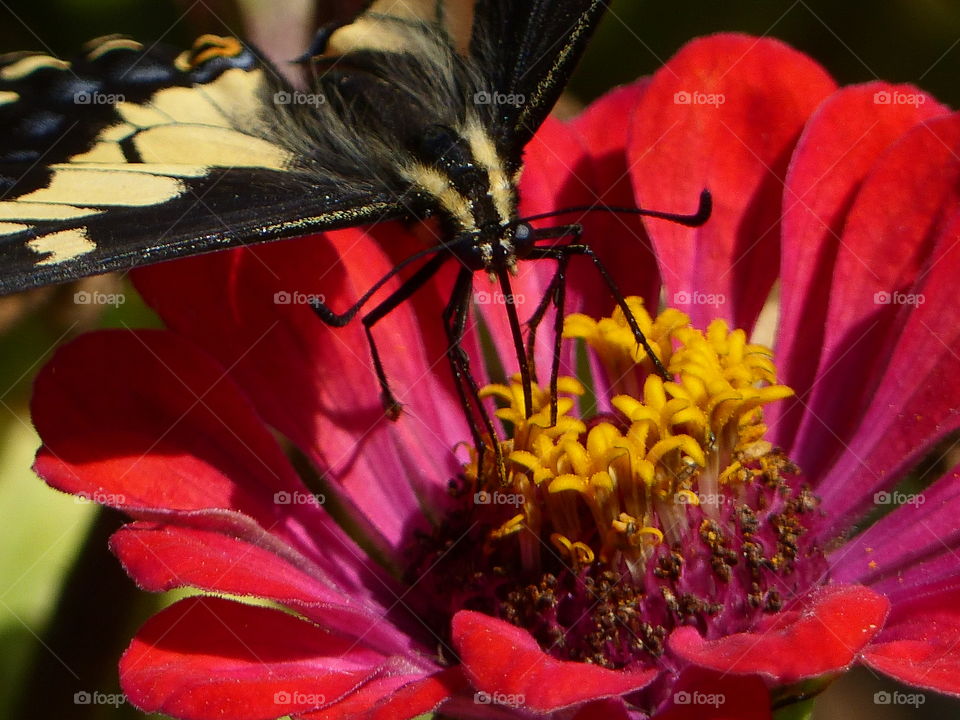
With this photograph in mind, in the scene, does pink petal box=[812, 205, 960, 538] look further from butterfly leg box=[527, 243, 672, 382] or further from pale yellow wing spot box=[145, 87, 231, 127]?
pale yellow wing spot box=[145, 87, 231, 127]

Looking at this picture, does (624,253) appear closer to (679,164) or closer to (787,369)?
(679,164)

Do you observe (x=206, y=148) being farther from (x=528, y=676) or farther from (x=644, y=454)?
(x=528, y=676)

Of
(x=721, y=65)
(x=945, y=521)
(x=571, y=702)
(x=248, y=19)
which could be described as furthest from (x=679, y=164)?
(x=571, y=702)

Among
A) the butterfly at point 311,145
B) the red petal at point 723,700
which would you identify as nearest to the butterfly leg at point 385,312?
the butterfly at point 311,145

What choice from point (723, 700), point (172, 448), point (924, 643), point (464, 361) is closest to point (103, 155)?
point (172, 448)

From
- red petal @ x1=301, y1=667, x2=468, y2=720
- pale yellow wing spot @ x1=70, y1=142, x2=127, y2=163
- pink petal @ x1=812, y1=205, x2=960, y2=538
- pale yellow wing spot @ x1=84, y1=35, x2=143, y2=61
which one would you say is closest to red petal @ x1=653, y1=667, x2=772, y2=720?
red petal @ x1=301, y1=667, x2=468, y2=720

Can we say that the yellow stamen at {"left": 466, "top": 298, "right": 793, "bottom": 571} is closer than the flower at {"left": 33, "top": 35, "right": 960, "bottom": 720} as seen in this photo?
No

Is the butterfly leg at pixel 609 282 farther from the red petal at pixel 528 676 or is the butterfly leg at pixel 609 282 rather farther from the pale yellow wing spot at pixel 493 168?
the red petal at pixel 528 676
